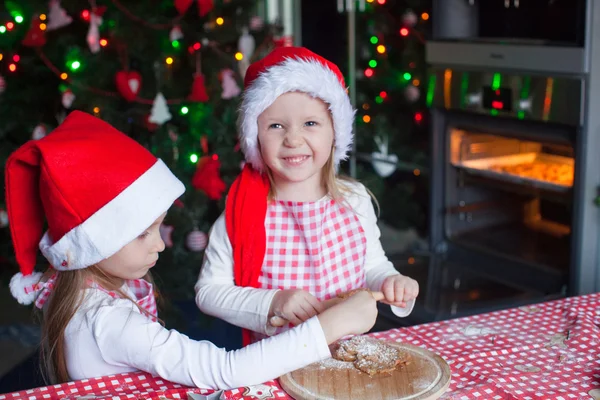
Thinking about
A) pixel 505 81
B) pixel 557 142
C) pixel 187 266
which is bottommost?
pixel 187 266

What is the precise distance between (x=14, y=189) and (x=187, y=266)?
203cm

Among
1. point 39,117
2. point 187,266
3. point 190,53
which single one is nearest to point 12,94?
point 39,117

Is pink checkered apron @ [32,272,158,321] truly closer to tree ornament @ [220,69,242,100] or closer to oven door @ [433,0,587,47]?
oven door @ [433,0,587,47]

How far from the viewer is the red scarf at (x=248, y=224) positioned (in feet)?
5.06

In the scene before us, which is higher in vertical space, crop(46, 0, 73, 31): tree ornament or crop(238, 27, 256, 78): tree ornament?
crop(46, 0, 73, 31): tree ornament

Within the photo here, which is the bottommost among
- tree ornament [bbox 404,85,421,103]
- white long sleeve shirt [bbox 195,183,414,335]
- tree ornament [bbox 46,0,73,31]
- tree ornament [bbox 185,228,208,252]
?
tree ornament [bbox 185,228,208,252]

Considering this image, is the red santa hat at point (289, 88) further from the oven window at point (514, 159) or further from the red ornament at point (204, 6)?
the red ornament at point (204, 6)

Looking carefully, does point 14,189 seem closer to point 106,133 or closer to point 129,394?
point 106,133

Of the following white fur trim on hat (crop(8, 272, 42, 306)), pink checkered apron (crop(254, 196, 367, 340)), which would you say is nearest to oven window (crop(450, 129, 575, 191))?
Result: pink checkered apron (crop(254, 196, 367, 340))

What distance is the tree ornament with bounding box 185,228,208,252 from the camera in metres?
3.19

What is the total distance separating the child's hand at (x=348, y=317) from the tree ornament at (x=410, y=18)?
213 cm

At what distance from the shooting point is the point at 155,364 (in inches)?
46.4

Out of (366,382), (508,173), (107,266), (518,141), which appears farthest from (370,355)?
(518,141)

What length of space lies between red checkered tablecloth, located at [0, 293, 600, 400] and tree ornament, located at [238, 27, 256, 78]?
75.6 inches
